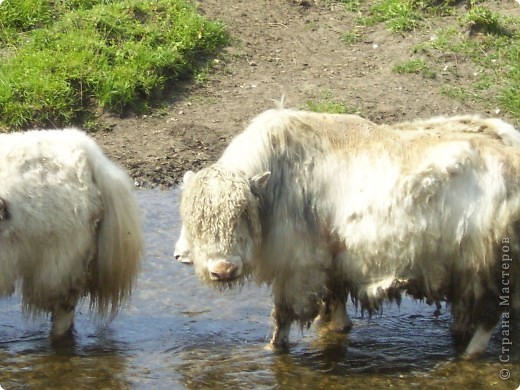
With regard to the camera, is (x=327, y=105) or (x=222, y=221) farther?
(x=327, y=105)

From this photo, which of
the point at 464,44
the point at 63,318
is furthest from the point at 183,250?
the point at 464,44

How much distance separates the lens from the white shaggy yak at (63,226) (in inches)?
272

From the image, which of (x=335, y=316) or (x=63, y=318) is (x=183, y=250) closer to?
(x=63, y=318)

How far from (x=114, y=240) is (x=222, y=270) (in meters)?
1.08

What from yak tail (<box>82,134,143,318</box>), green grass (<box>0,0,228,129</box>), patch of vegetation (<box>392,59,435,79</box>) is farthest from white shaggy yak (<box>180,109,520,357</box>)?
patch of vegetation (<box>392,59,435,79</box>)

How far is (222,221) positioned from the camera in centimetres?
657

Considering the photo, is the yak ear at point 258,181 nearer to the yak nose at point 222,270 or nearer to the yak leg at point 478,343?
the yak nose at point 222,270

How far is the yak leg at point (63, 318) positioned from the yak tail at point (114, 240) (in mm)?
194

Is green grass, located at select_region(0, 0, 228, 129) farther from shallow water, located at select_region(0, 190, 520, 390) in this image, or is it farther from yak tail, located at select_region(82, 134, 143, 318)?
yak tail, located at select_region(82, 134, 143, 318)

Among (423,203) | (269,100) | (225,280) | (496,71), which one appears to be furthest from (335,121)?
(496,71)

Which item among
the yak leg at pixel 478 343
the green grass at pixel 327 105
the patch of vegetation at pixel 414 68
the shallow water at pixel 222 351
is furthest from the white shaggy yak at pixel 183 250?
the patch of vegetation at pixel 414 68

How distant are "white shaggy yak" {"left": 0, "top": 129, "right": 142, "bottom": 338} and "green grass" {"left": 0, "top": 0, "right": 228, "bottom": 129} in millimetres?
4051

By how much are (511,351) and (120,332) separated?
2869 mm

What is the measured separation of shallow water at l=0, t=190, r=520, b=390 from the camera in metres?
6.79
